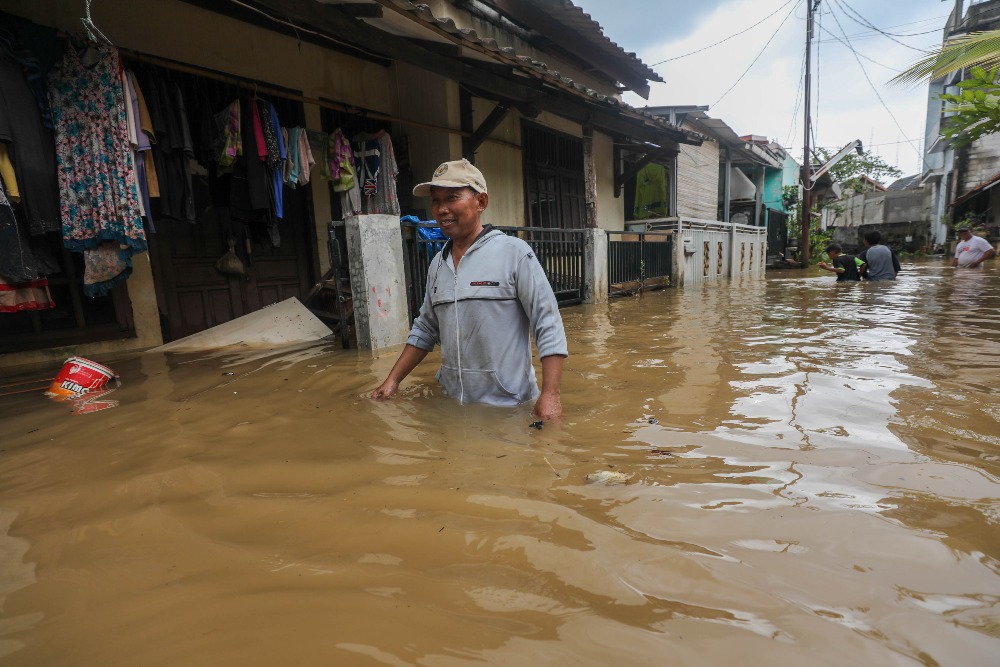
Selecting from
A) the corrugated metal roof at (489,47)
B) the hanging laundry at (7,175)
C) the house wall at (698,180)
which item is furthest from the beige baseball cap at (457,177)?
the house wall at (698,180)

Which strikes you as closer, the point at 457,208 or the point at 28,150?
the point at 457,208

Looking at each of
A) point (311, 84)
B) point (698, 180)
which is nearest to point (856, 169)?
point (698, 180)

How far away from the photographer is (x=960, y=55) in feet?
16.5

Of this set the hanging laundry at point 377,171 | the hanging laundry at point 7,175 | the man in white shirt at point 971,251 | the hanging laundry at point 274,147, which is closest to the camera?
the hanging laundry at point 7,175

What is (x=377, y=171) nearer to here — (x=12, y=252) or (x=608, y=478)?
(x=12, y=252)

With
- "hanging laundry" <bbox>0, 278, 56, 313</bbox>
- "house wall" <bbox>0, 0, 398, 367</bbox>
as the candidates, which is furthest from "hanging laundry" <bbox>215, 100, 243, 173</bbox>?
"hanging laundry" <bbox>0, 278, 56, 313</bbox>

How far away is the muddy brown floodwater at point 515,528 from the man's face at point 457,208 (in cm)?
99

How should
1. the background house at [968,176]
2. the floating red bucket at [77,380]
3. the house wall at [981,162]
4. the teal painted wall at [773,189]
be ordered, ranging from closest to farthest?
the floating red bucket at [77,380]
the background house at [968,176]
the house wall at [981,162]
the teal painted wall at [773,189]

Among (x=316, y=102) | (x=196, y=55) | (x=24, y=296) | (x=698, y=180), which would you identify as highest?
(x=196, y=55)

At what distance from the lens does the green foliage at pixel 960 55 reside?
480 centimetres

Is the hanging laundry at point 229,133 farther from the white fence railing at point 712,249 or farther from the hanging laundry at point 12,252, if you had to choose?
the white fence railing at point 712,249

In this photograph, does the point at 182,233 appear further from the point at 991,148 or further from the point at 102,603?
the point at 991,148

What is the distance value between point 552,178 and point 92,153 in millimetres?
7808

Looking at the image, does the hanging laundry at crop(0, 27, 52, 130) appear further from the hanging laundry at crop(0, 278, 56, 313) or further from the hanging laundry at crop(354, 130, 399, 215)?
the hanging laundry at crop(354, 130, 399, 215)
